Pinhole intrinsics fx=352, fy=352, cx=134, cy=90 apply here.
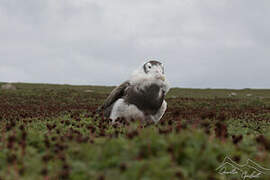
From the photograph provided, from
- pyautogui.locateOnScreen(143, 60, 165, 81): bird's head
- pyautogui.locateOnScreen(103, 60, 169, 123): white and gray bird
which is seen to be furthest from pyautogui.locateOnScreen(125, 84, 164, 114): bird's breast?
pyautogui.locateOnScreen(143, 60, 165, 81): bird's head

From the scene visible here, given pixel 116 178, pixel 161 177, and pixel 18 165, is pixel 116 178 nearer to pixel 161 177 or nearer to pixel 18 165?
pixel 161 177

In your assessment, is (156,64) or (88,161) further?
(156,64)

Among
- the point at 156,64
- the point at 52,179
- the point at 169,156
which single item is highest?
the point at 156,64

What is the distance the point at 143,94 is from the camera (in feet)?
31.7

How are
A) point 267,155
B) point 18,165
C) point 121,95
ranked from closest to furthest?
point 18,165, point 267,155, point 121,95

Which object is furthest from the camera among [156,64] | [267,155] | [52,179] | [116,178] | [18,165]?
[156,64]

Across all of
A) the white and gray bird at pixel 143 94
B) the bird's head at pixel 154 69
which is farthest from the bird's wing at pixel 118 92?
the bird's head at pixel 154 69

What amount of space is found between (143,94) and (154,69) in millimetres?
747

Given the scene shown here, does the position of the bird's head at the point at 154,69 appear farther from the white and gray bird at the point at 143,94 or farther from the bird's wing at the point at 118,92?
the bird's wing at the point at 118,92

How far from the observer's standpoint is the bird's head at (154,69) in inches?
374

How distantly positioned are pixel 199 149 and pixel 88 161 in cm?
132

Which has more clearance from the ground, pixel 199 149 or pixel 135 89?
pixel 135 89

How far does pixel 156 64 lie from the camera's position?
32.2 feet

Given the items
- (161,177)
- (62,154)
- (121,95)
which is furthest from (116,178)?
(121,95)
